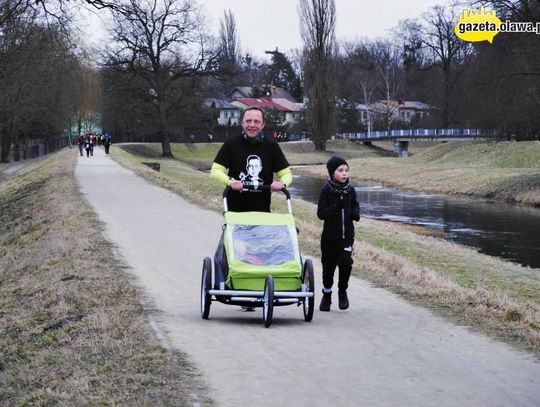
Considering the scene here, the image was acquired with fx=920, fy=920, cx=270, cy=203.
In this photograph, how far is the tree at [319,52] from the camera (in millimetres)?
82562

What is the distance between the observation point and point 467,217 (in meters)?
32.1

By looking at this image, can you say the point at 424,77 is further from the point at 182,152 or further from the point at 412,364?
the point at 412,364

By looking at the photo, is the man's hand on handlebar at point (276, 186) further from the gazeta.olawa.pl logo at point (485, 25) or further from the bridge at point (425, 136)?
the bridge at point (425, 136)

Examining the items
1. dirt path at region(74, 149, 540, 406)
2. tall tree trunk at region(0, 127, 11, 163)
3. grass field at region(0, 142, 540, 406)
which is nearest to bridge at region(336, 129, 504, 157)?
tall tree trunk at region(0, 127, 11, 163)

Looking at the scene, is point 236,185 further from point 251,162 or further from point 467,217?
point 467,217

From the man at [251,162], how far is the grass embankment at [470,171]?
2921 centimetres

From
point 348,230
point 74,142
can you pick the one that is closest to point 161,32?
point 74,142

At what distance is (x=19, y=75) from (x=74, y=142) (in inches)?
2618

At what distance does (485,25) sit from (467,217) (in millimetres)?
25217

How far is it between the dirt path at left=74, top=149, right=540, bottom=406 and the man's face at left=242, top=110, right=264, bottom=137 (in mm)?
1873

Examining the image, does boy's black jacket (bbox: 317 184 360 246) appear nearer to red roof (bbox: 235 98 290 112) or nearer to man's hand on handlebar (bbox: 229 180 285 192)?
man's hand on handlebar (bbox: 229 180 285 192)

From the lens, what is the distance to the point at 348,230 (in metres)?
9.41

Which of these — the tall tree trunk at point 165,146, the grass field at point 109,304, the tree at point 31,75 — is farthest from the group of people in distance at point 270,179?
the tall tree trunk at point 165,146

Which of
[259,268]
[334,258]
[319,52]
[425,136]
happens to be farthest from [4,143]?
[259,268]
